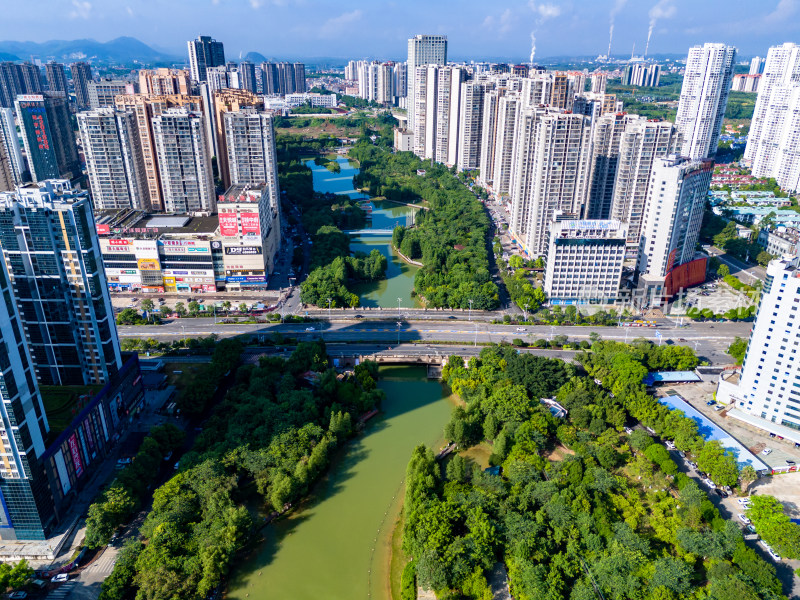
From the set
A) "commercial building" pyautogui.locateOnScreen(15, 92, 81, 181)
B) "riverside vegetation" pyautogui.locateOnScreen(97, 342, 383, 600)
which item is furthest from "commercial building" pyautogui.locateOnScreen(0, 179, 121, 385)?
"commercial building" pyautogui.locateOnScreen(15, 92, 81, 181)

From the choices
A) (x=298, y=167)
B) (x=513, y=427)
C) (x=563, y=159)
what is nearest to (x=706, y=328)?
(x=563, y=159)

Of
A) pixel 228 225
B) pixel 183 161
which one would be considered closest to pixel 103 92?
pixel 183 161

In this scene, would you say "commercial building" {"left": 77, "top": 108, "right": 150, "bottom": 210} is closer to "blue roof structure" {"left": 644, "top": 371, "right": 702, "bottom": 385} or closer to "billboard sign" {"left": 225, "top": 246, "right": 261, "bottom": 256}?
"billboard sign" {"left": 225, "top": 246, "right": 261, "bottom": 256}

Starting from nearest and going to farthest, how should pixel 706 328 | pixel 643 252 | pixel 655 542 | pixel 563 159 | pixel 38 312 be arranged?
pixel 655 542 < pixel 38 312 < pixel 706 328 < pixel 643 252 < pixel 563 159

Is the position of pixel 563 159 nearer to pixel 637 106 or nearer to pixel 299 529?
pixel 299 529

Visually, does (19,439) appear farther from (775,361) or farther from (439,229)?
(439,229)
